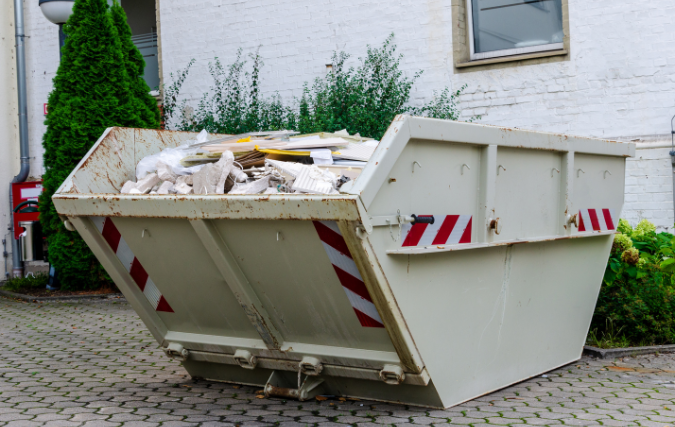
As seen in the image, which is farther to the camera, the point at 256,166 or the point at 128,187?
the point at 128,187

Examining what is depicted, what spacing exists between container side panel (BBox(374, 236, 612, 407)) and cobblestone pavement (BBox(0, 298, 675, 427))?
0.15 metres

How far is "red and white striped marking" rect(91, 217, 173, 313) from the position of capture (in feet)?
13.2

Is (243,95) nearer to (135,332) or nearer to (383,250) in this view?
(135,332)

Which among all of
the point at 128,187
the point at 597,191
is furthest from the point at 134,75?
the point at 597,191

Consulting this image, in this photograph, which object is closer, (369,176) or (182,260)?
(369,176)

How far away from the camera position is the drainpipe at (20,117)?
11492mm

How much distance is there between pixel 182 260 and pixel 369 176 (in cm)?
131

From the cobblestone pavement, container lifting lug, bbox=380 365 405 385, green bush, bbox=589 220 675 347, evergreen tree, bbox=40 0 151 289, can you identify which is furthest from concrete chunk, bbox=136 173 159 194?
evergreen tree, bbox=40 0 151 289

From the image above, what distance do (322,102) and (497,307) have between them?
534 cm

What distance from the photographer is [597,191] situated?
484 centimetres

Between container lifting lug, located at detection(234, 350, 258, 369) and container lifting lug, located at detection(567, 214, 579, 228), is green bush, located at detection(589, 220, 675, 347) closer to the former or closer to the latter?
container lifting lug, located at detection(567, 214, 579, 228)

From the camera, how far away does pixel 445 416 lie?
3.78 metres

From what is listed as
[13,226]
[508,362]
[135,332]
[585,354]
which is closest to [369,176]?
[508,362]

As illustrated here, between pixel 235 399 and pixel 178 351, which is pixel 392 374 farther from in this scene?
pixel 178 351
